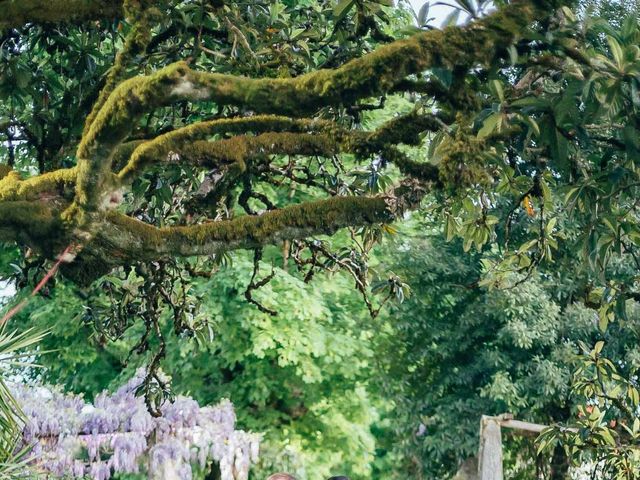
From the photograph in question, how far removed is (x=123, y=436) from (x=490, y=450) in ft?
18.9

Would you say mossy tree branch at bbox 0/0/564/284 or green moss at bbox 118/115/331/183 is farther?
green moss at bbox 118/115/331/183

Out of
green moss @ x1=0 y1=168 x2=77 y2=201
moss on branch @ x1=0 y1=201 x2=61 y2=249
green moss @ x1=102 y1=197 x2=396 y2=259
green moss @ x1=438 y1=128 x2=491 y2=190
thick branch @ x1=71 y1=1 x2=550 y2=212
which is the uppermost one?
thick branch @ x1=71 y1=1 x2=550 y2=212

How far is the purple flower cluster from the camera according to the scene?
14.7 meters

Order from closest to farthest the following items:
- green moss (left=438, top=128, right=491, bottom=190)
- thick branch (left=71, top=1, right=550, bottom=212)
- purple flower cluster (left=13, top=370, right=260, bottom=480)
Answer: thick branch (left=71, top=1, right=550, bottom=212) → green moss (left=438, top=128, right=491, bottom=190) → purple flower cluster (left=13, top=370, right=260, bottom=480)

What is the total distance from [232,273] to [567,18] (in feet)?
51.2

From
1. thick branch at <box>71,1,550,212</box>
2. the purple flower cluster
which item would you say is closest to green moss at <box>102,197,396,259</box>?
thick branch at <box>71,1,550,212</box>

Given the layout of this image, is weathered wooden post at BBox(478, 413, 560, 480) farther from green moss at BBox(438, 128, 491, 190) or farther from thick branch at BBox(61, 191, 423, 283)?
green moss at BBox(438, 128, 491, 190)

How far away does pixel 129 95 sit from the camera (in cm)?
321

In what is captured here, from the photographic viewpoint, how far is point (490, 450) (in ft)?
52.5

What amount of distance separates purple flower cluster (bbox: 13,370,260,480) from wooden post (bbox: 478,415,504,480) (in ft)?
13.3

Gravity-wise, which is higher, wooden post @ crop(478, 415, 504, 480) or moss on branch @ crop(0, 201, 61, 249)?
moss on branch @ crop(0, 201, 61, 249)

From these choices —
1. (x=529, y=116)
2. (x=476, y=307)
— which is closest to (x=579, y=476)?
(x=476, y=307)

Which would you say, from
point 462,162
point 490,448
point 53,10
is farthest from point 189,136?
point 490,448

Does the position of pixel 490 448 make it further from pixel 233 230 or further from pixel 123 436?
pixel 233 230
